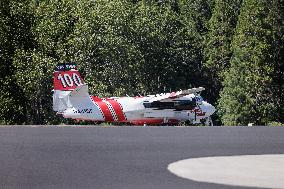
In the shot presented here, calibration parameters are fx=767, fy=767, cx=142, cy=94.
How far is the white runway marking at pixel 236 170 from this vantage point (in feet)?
55.2

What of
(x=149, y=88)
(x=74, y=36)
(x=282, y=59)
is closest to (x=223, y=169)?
(x=74, y=36)

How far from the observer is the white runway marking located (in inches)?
662

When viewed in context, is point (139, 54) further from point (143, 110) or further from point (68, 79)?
point (68, 79)

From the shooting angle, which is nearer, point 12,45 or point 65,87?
point 65,87

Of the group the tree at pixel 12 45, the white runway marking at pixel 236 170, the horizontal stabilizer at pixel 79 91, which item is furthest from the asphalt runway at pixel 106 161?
the tree at pixel 12 45

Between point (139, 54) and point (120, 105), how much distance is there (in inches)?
1259

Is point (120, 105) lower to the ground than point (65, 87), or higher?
lower

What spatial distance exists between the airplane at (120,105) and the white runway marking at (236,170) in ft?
115

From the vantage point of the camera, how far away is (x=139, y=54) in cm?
9162

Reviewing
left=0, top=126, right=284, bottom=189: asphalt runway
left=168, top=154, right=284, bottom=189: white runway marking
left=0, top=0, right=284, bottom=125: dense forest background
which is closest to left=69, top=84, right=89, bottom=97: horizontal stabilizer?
left=0, top=0, right=284, bottom=125: dense forest background

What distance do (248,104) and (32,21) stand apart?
81.5 ft

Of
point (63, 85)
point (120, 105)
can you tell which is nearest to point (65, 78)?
point (63, 85)

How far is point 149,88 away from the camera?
9656 centimetres

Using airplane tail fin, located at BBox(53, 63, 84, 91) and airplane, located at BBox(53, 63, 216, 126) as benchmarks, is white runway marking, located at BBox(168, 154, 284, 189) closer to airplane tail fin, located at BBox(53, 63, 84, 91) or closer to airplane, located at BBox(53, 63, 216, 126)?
airplane, located at BBox(53, 63, 216, 126)
